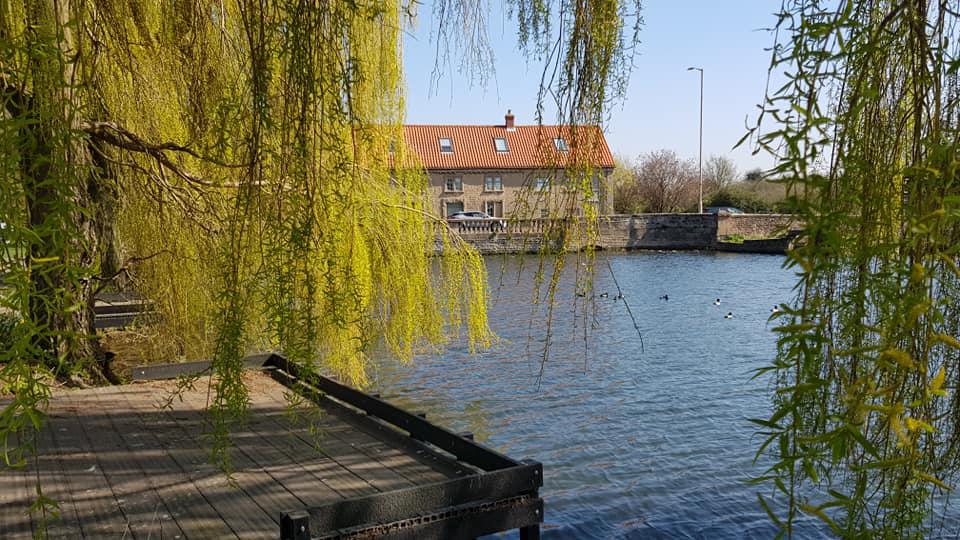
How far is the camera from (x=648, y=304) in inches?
701

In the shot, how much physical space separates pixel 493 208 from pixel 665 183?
10859 millimetres

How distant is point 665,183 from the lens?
139 feet

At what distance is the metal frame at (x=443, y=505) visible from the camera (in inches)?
129

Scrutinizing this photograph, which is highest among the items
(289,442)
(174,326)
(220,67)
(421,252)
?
(220,67)

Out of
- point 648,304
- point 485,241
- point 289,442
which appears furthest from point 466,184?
point 289,442

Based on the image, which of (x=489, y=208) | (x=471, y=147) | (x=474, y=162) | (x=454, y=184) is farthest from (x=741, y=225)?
(x=454, y=184)

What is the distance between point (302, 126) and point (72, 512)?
104 inches

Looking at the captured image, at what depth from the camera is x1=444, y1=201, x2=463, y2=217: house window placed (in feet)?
118

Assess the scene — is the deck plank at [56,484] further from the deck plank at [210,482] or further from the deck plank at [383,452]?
the deck plank at [383,452]

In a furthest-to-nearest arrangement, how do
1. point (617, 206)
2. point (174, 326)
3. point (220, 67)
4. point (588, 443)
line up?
1. point (617, 206)
2. point (588, 443)
3. point (174, 326)
4. point (220, 67)

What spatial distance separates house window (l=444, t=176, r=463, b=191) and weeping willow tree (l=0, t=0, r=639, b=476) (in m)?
27.3

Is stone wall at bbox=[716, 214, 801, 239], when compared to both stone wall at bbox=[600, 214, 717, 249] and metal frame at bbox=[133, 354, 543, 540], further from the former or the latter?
metal frame at bbox=[133, 354, 543, 540]

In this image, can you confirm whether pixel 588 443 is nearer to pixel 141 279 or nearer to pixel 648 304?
pixel 141 279

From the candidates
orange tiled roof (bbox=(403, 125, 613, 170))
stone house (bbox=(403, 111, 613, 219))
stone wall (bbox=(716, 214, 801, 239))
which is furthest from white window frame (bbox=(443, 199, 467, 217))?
stone wall (bbox=(716, 214, 801, 239))
